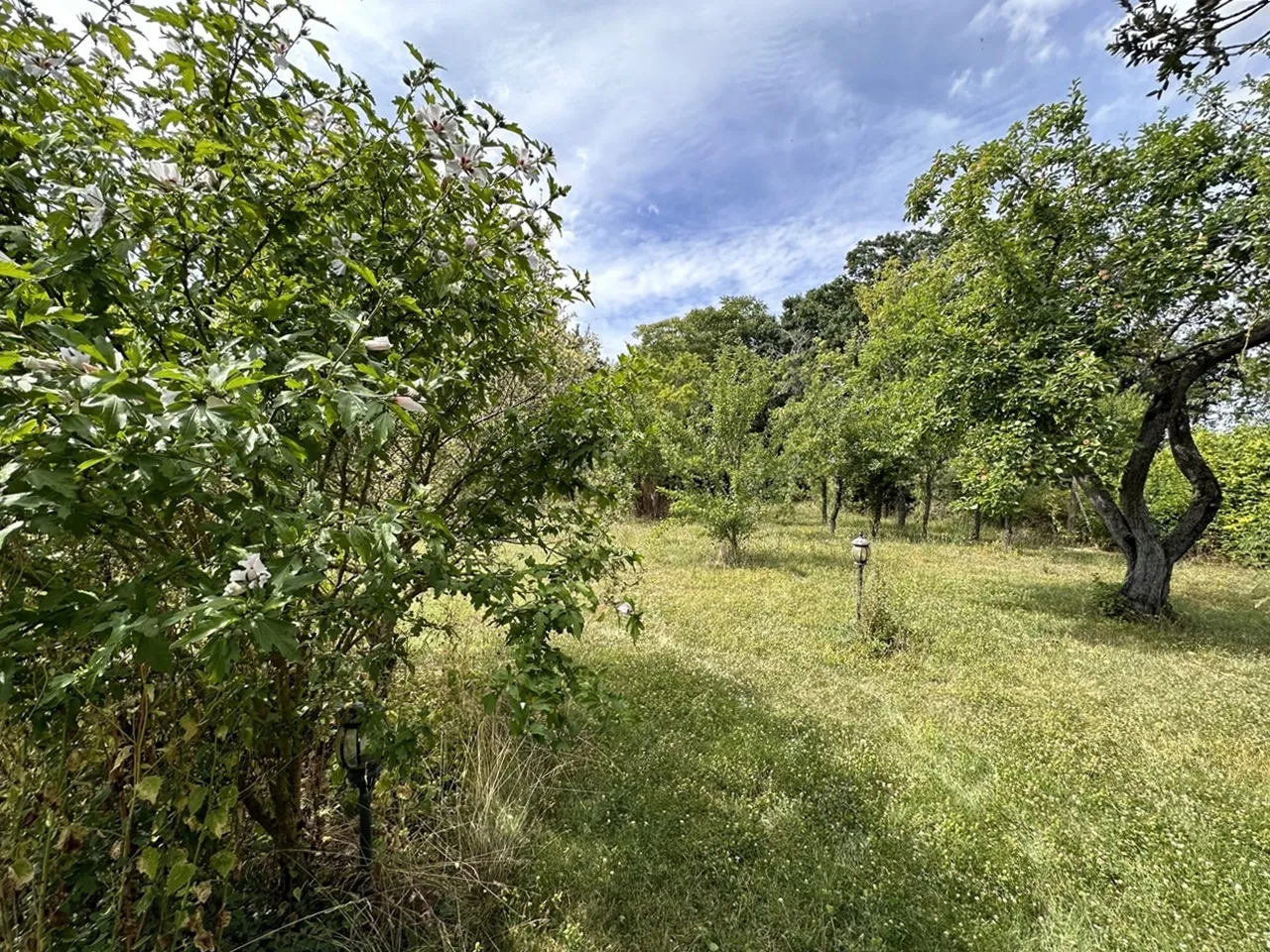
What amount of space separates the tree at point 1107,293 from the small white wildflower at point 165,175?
22.4ft

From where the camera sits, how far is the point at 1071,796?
3.01m

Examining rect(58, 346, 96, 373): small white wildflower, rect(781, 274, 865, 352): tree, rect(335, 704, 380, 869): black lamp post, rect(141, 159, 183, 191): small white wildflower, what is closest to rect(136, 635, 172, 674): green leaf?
rect(58, 346, 96, 373): small white wildflower

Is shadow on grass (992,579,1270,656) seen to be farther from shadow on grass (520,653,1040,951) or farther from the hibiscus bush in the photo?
the hibiscus bush

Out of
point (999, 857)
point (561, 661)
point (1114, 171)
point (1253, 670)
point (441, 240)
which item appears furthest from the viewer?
point (1114, 171)

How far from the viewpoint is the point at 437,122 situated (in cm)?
141

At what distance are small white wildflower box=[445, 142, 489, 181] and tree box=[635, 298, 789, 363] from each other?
23.0m

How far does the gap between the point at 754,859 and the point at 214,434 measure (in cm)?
285

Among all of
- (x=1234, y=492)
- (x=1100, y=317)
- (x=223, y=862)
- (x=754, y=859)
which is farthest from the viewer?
(x=1234, y=492)

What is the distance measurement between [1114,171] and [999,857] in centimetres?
739

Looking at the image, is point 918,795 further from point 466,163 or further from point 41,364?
point 41,364

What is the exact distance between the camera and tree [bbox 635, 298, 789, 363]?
26062mm

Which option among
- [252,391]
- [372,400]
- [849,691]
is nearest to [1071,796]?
[849,691]

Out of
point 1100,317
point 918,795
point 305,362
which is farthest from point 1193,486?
point 305,362

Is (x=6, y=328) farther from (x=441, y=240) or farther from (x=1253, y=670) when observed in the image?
(x=1253, y=670)
